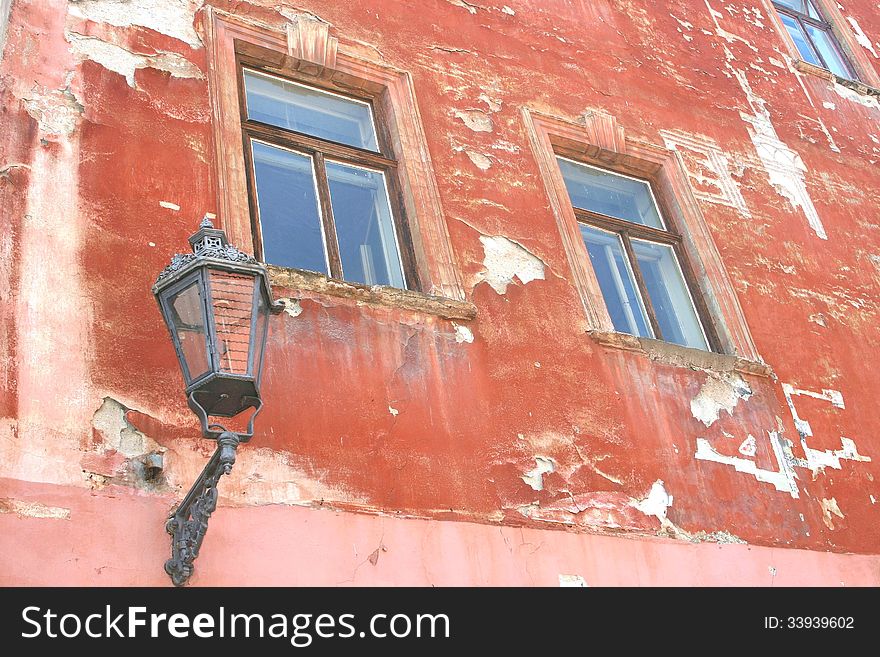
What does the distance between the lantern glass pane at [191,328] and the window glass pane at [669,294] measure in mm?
3117

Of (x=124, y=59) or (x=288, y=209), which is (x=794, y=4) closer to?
(x=288, y=209)

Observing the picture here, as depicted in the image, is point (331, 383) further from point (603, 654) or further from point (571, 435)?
point (603, 654)

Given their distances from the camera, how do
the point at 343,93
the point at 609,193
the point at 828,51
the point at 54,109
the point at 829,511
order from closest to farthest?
the point at 54,109 → the point at 829,511 → the point at 343,93 → the point at 609,193 → the point at 828,51

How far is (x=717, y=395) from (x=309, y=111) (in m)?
2.64

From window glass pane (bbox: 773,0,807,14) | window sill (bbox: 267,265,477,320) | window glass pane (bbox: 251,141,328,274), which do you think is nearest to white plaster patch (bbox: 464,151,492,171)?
window glass pane (bbox: 251,141,328,274)

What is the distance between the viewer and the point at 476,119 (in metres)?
5.92

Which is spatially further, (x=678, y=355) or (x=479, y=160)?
(x=479, y=160)

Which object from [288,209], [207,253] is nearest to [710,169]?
[288,209]

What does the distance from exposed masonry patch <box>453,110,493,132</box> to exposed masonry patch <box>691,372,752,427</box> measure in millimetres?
1838

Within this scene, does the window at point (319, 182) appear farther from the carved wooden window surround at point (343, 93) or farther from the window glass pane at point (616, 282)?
the window glass pane at point (616, 282)

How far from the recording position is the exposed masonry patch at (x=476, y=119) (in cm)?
587

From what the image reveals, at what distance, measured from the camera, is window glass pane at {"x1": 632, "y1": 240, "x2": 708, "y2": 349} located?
585 centimetres

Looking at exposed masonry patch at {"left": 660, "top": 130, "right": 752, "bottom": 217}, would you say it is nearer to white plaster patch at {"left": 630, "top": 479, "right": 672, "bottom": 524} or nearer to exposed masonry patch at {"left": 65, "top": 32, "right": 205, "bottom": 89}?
white plaster patch at {"left": 630, "top": 479, "right": 672, "bottom": 524}

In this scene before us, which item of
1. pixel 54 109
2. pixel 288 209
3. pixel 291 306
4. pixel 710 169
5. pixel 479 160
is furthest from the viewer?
pixel 710 169
